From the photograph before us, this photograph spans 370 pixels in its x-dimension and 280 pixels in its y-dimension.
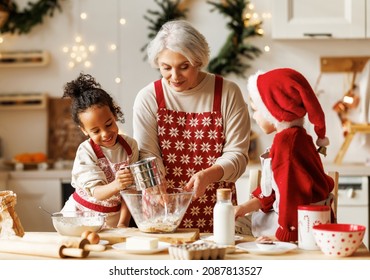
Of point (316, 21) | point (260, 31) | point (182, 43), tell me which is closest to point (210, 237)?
point (182, 43)

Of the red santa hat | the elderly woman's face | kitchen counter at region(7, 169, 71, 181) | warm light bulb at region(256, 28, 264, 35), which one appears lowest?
kitchen counter at region(7, 169, 71, 181)

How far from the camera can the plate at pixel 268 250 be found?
1681mm

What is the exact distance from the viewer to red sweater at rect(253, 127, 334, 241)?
1800 millimetres

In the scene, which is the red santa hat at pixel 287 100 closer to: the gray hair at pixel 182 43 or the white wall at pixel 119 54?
the gray hair at pixel 182 43

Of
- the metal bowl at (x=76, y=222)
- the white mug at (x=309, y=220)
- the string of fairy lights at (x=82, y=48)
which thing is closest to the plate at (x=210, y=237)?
the white mug at (x=309, y=220)

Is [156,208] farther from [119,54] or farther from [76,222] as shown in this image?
[119,54]

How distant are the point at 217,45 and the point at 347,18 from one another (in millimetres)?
815

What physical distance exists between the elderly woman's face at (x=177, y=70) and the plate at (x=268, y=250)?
2.29 feet

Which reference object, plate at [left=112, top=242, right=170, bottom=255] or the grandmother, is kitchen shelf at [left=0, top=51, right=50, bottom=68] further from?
plate at [left=112, top=242, right=170, bottom=255]

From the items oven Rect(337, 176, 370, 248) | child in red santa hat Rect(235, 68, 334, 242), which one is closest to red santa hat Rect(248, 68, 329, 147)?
child in red santa hat Rect(235, 68, 334, 242)

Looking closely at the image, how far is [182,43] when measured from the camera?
87.0 inches

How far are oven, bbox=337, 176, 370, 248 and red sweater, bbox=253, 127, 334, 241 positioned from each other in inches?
76.3

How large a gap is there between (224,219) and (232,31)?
2594 millimetres
